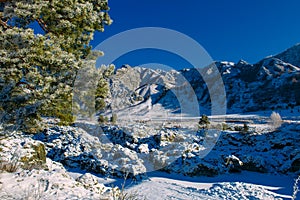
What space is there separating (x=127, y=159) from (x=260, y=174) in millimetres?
7305

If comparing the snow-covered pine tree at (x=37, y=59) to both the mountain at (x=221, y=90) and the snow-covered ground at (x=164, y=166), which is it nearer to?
the snow-covered ground at (x=164, y=166)

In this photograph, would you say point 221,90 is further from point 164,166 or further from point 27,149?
point 27,149

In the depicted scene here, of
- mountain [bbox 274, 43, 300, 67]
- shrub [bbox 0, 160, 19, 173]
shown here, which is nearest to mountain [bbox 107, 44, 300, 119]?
mountain [bbox 274, 43, 300, 67]

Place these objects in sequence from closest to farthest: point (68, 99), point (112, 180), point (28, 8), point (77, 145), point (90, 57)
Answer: point (28, 8) → point (68, 99) → point (90, 57) → point (112, 180) → point (77, 145)

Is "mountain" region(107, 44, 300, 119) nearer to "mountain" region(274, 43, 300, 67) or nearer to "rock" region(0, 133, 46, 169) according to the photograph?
"mountain" region(274, 43, 300, 67)

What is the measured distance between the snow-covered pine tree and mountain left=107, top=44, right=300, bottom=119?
198 ft

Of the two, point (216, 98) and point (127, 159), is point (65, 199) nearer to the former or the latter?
point (127, 159)

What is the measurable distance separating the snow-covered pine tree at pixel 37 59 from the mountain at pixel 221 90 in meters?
60.4

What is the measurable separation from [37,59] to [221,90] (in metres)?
119

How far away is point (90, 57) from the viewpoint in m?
Result: 7.90

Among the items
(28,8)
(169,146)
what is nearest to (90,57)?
(28,8)

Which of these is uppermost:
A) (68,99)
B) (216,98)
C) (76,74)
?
(216,98)

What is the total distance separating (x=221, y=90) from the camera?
119 meters

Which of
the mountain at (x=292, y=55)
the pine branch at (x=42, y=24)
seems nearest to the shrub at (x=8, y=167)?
the pine branch at (x=42, y=24)
